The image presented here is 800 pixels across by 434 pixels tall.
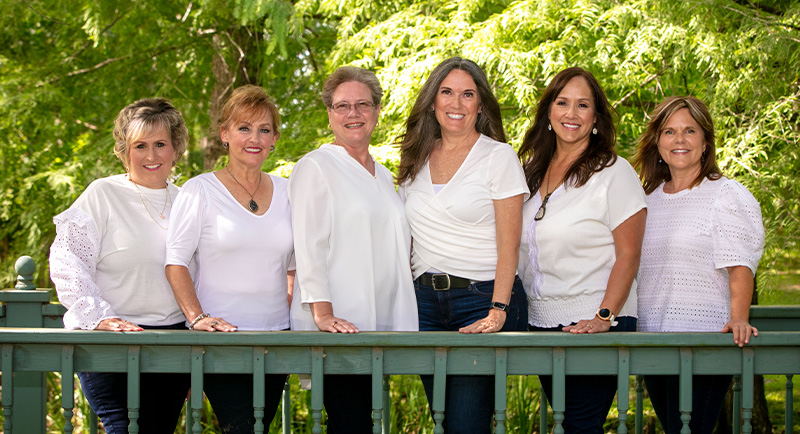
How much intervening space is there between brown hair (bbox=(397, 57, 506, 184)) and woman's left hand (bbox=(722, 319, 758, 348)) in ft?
3.68

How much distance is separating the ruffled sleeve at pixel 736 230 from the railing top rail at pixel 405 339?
33 centimetres

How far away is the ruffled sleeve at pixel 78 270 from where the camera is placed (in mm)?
2758

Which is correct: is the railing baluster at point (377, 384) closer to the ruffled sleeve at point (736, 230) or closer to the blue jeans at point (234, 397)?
the blue jeans at point (234, 397)

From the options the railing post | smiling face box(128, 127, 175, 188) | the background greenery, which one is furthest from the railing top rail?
the background greenery

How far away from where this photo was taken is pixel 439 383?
2.73m

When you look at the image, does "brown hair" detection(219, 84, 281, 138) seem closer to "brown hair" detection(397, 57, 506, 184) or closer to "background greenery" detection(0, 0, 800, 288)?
"brown hair" detection(397, 57, 506, 184)

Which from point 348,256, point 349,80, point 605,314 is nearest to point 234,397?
point 348,256

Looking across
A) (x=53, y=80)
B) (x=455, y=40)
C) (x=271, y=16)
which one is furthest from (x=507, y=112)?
(x=53, y=80)

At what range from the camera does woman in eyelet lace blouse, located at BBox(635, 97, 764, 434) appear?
9.62ft

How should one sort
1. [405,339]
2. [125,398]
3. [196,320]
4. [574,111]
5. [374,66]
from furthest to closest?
[374,66]
[574,111]
[125,398]
[196,320]
[405,339]

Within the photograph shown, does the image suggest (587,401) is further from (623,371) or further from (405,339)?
(405,339)

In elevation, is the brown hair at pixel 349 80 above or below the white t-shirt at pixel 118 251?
above

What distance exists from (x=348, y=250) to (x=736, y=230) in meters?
1.49

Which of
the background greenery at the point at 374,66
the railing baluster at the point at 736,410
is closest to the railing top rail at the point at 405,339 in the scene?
the railing baluster at the point at 736,410
